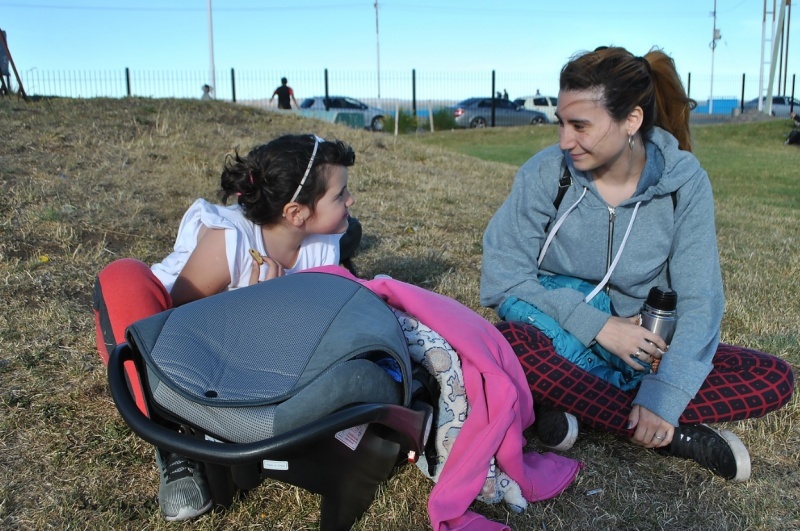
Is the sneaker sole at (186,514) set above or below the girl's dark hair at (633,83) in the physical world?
below

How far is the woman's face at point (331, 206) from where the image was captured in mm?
3031

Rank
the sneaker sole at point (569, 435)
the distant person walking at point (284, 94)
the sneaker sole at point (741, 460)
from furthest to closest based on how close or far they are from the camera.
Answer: the distant person walking at point (284, 94)
the sneaker sole at point (569, 435)
the sneaker sole at point (741, 460)

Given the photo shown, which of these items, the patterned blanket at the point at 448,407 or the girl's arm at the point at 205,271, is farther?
the girl's arm at the point at 205,271

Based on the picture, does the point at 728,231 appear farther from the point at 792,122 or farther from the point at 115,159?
the point at 792,122

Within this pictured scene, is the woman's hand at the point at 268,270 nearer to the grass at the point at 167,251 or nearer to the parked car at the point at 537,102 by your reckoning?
the grass at the point at 167,251

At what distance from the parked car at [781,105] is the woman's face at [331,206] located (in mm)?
32316

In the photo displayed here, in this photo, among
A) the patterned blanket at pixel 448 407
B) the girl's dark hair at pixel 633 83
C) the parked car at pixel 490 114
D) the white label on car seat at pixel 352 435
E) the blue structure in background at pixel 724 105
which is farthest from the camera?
the blue structure in background at pixel 724 105

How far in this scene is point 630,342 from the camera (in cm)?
263

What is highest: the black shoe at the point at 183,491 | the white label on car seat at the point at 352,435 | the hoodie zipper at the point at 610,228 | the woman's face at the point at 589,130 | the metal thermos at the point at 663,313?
the woman's face at the point at 589,130

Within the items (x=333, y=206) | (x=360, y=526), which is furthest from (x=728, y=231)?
(x=360, y=526)

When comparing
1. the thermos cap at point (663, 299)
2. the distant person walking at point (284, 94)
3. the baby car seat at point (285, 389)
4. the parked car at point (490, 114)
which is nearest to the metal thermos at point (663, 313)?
the thermos cap at point (663, 299)

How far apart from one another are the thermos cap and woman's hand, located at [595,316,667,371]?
3.9 inches

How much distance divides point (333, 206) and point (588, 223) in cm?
105

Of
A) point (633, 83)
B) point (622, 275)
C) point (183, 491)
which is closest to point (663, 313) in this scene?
point (622, 275)
